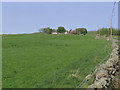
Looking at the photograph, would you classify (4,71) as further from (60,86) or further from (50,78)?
(60,86)

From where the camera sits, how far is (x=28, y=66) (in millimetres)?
13602

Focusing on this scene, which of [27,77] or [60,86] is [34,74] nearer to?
[27,77]

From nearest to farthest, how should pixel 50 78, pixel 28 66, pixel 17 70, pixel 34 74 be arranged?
1. pixel 50 78
2. pixel 34 74
3. pixel 17 70
4. pixel 28 66

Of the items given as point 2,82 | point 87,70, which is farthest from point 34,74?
point 87,70

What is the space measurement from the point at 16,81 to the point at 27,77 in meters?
0.91

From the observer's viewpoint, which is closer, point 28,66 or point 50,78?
point 50,78

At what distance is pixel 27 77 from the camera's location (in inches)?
421

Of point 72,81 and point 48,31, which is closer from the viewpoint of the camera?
point 72,81

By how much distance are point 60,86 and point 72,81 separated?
1.17 m

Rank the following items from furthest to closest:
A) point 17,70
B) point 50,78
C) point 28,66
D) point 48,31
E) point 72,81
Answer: point 48,31 → point 28,66 → point 17,70 → point 50,78 → point 72,81

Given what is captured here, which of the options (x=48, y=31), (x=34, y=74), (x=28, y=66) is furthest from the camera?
(x=48, y=31)

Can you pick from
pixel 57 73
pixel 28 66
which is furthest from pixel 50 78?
pixel 28 66

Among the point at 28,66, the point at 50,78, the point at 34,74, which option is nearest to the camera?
the point at 50,78

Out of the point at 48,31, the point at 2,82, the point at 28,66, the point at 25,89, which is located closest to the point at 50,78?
the point at 25,89
